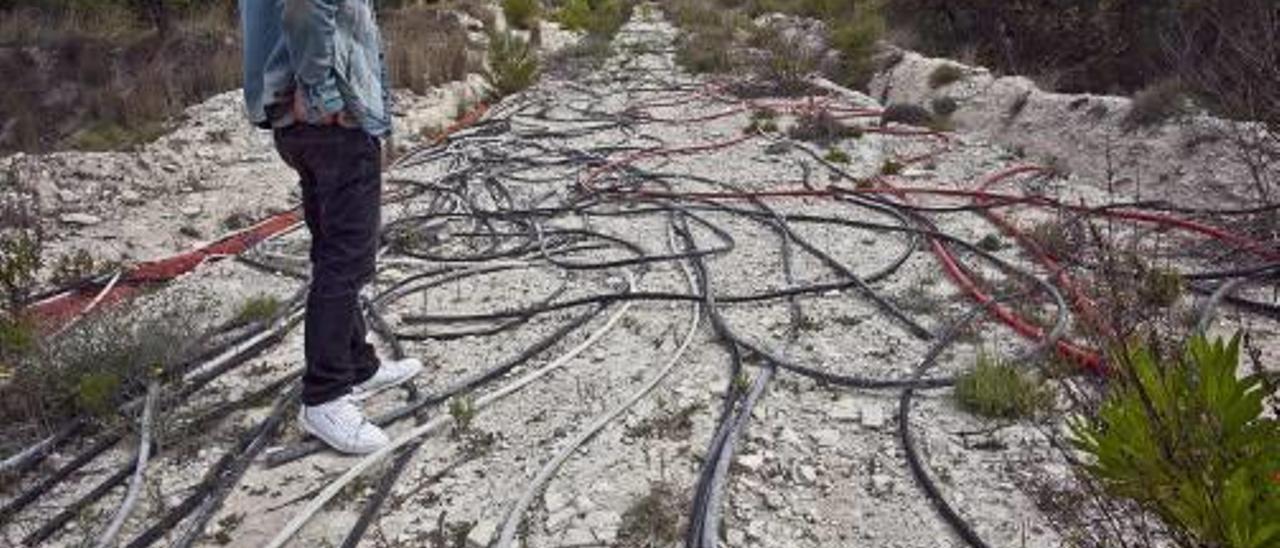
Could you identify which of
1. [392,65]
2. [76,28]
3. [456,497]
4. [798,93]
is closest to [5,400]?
[456,497]

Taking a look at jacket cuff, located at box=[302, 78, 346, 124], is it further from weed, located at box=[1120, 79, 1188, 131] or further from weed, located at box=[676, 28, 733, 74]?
weed, located at box=[676, 28, 733, 74]

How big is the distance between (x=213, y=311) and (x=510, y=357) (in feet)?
5.35

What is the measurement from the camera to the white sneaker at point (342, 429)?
10.7 ft

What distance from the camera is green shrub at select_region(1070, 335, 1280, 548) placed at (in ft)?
5.80

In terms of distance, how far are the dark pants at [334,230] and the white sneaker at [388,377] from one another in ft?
1.10

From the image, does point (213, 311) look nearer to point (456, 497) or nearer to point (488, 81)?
point (456, 497)

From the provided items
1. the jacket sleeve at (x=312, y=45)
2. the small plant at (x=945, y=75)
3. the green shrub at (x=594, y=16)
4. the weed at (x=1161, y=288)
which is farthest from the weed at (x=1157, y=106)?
the green shrub at (x=594, y=16)

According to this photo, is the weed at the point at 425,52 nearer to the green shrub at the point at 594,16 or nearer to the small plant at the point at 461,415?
the green shrub at the point at 594,16

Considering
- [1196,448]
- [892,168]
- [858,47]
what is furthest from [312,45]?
[858,47]

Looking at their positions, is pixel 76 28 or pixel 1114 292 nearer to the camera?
pixel 1114 292

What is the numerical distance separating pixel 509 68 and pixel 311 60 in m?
8.76

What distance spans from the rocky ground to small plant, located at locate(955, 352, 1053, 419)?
0.06m

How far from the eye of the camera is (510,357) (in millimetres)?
4051

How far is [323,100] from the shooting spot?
2.83 meters
